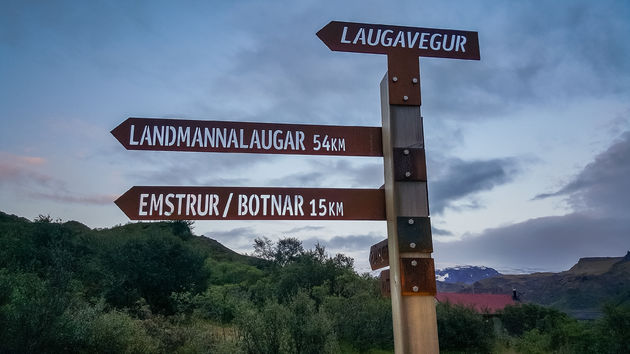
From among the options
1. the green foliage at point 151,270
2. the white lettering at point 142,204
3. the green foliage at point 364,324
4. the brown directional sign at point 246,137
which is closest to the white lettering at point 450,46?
the brown directional sign at point 246,137

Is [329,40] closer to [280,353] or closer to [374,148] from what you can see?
[374,148]

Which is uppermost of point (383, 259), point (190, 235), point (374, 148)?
point (190, 235)

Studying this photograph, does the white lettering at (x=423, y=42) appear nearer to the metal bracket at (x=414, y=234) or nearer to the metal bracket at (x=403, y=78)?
the metal bracket at (x=403, y=78)

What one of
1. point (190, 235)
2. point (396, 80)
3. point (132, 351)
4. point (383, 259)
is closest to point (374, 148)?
point (396, 80)

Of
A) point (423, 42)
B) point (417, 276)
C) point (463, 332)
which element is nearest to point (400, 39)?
point (423, 42)

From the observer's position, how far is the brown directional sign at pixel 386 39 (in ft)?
15.8

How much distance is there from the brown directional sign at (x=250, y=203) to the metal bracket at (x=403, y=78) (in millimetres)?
954

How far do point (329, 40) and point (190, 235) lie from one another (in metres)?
57.5

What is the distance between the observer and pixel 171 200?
14.3 feet

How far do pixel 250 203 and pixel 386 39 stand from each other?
7.39 feet

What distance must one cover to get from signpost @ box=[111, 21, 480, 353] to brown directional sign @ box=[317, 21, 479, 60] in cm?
1

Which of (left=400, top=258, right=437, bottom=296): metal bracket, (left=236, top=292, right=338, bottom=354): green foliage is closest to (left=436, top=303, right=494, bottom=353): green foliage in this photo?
(left=236, top=292, right=338, bottom=354): green foliage

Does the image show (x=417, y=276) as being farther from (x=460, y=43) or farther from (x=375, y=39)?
(x=460, y=43)

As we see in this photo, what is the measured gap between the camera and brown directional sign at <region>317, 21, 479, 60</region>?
4.82 meters
